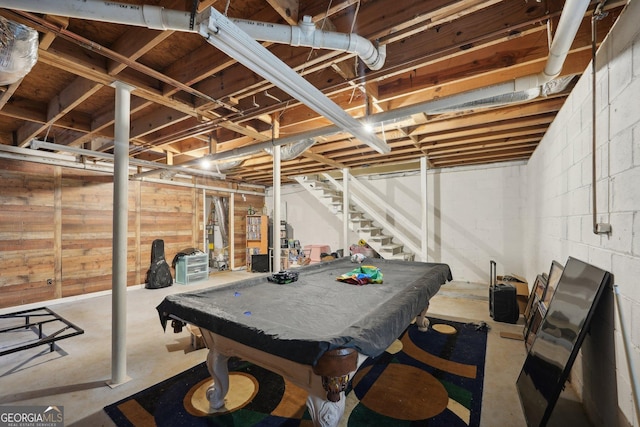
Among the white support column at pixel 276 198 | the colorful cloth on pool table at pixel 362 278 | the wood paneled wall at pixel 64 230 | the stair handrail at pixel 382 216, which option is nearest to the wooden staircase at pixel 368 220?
the stair handrail at pixel 382 216

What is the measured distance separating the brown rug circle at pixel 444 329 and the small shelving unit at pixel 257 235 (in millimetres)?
4815

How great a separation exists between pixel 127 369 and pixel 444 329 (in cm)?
334

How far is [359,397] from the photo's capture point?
1978 mm

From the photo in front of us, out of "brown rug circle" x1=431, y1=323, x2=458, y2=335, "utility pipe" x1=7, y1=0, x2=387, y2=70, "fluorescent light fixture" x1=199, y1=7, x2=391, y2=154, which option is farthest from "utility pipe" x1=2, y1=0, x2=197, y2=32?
"brown rug circle" x1=431, y1=323, x2=458, y2=335

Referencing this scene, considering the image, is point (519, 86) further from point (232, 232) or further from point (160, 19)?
point (232, 232)

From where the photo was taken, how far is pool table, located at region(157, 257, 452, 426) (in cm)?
115

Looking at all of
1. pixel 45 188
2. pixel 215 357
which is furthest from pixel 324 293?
pixel 45 188

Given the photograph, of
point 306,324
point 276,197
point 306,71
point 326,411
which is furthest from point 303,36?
point 276,197

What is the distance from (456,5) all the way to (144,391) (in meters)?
3.35

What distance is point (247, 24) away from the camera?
4.55 feet

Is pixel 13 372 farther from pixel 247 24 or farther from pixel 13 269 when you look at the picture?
pixel 247 24

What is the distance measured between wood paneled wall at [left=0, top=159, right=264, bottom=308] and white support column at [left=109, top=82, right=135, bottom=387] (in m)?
3.42

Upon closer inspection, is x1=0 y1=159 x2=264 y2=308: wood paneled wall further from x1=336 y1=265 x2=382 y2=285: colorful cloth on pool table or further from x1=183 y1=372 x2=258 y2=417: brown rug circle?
x1=336 y1=265 x2=382 y2=285: colorful cloth on pool table

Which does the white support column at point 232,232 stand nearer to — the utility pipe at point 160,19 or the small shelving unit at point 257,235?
the small shelving unit at point 257,235
